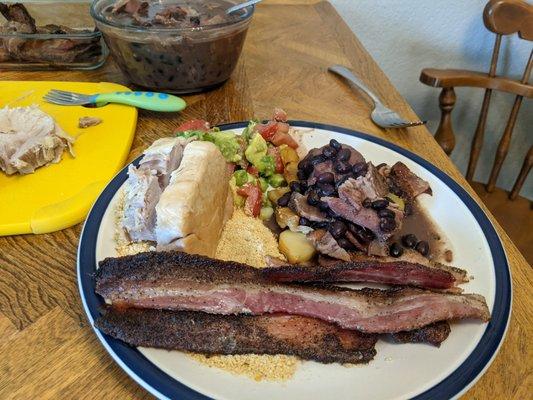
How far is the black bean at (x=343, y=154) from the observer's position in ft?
4.92

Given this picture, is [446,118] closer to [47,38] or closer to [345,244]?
[345,244]

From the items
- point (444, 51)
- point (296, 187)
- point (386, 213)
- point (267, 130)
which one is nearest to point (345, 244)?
point (386, 213)

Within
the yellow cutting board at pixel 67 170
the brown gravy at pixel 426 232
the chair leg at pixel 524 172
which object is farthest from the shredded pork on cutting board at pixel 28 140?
the chair leg at pixel 524 172

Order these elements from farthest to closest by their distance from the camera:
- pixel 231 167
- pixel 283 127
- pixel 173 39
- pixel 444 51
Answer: pixel 444 51
pixel 173 39
pixel 283 127
pixel 231 167

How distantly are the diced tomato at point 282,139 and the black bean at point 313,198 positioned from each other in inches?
11.6

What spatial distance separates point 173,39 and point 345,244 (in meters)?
1.07

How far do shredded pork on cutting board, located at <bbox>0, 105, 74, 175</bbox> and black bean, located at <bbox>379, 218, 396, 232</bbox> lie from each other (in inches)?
42.4

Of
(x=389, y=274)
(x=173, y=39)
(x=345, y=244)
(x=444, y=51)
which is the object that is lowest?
(x=444, y=51)

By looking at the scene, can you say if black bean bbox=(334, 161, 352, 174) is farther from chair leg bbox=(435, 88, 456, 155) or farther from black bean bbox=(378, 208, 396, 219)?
chair leg bbox=(435, 88, 456, 155)

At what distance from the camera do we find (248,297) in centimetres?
104

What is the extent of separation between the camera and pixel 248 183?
1.57m

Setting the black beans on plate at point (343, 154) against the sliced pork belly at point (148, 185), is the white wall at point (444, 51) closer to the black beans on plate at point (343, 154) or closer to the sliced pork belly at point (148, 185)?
the black beans on plate at point (343, 154)

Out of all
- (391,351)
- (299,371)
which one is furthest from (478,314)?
(299,371)

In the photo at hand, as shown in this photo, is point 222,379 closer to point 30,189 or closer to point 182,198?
point 182,198
